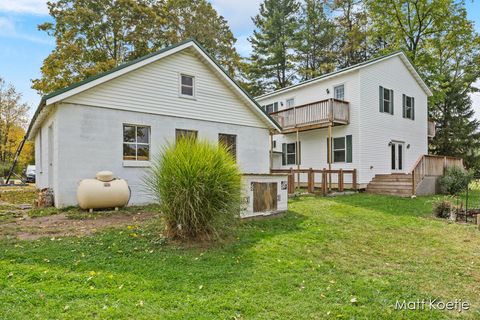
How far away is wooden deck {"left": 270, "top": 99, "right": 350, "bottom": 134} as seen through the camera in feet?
54.1

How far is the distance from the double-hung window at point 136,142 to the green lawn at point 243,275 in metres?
4.93

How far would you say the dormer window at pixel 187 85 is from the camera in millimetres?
12609

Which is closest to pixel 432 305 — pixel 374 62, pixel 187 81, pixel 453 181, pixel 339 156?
pixel 187 81

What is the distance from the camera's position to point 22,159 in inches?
1601

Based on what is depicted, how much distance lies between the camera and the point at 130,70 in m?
11.0

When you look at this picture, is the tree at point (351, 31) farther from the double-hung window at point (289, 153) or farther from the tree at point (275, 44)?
the double-hung window at point (289, 153)

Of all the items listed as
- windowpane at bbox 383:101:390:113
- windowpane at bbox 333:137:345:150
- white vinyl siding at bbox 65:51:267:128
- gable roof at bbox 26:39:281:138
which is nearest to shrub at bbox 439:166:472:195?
windowpane at bbox 383:101:390:113

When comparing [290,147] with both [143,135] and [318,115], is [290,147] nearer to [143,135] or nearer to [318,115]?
[318,115]

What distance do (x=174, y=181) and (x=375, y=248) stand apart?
4235 mm

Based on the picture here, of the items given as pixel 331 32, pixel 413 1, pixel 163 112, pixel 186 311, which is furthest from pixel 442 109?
pixel 186 311

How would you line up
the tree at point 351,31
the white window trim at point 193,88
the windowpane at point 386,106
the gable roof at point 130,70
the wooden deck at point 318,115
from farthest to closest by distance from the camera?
the tree at point 351,31, the windowpane at point 386,106, the wooden deck at point 318,115, the white window trim at point 193,88, the gable roof at point 130,70

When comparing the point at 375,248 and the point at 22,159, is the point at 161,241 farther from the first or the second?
the point at 22,159

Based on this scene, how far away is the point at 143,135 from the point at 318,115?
32.0ft

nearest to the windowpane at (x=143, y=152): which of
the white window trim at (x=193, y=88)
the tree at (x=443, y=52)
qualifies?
the white window trim at (x=193, y=88)
